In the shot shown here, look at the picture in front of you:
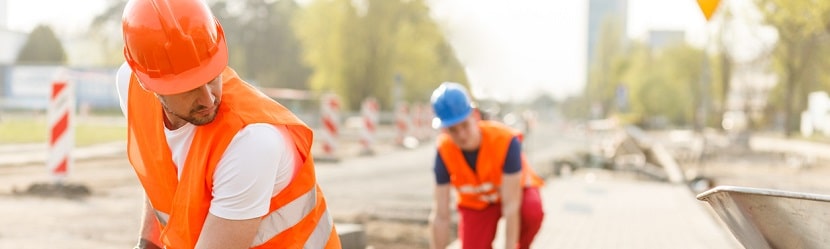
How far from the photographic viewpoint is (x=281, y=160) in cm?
194

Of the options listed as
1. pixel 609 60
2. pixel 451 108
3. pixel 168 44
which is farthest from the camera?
pixel 609 60

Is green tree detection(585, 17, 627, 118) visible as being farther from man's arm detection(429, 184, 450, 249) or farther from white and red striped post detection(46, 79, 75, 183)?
man's arm detection(429, 184, 450, 249)

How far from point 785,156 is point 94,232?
27552 mm

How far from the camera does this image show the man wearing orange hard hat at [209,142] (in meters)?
1.83

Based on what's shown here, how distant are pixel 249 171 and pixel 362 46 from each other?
4332cm

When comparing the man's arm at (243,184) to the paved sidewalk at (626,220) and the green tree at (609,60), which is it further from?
the green tree at (609,60)

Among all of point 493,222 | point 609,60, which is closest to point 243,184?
point 493,222

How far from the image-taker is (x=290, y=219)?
6.85 ft

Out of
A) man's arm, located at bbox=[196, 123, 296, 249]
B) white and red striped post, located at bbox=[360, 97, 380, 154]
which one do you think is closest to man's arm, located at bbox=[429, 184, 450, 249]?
man's arm, located at bbox=[196, 123, 296, 249]

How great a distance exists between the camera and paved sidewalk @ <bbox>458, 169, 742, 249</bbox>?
25.9 feet

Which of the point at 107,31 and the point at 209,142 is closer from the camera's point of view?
the point at 209,142

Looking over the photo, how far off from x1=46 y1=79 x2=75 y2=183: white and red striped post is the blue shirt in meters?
5.78

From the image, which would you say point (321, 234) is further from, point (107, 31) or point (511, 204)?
point (107, 31)

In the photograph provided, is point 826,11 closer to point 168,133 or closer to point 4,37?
point 168,133
